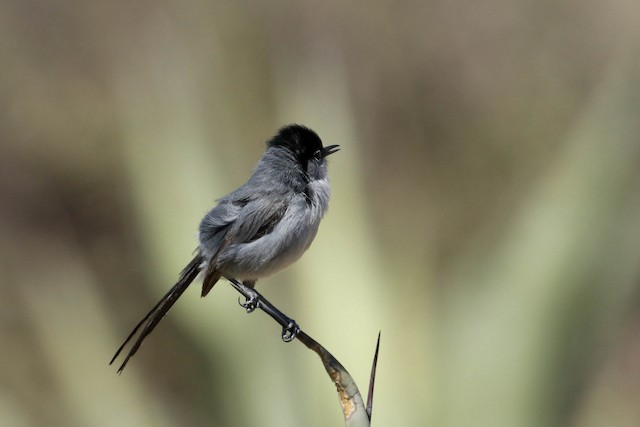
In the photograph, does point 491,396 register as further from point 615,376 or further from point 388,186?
point 388,186

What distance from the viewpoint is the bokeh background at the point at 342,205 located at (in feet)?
3.14

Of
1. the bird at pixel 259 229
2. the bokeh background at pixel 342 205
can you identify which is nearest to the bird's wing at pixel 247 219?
the bird at pixel 259 229

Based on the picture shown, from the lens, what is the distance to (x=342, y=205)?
1.11m

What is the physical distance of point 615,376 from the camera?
106 cm

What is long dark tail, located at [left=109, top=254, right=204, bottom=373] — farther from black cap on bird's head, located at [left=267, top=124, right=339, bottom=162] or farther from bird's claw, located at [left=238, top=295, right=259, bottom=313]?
black cap on bird's head, located at [left=267, top=124, right=339, bottom=162]

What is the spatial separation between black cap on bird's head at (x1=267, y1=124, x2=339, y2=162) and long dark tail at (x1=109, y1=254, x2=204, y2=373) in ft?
0.59

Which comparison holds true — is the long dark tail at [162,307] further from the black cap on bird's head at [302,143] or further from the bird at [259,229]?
the black cap on bird's head at [302,143]

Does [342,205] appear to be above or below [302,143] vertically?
below

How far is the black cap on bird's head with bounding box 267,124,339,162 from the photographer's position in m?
0.90

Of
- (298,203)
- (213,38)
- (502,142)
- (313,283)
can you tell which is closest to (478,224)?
(502,142)

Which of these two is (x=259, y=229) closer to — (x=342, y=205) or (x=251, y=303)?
(x=251, y=303)

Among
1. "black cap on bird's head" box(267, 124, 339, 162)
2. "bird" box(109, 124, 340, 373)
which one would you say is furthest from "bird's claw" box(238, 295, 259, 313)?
"black cap on bird's head" box(267, 124, 339, 162)

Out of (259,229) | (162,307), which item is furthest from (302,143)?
(162,307)

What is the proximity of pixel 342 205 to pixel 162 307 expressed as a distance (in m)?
0.48
